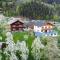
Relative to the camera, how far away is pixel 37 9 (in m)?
2.16

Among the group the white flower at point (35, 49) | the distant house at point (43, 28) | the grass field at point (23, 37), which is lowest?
the white flower at point (35, 49)

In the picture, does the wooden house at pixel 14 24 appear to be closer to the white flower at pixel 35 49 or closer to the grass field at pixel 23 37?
the grass field at pixel 23 37

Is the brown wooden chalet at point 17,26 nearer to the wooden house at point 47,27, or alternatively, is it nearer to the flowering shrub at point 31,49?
the flowering shrub at point 31,49

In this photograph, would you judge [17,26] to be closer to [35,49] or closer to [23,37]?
[23,37]

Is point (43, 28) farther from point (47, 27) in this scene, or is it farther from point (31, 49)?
point (31, 49)

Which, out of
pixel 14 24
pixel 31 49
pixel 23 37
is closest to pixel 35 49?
pixel 31 49

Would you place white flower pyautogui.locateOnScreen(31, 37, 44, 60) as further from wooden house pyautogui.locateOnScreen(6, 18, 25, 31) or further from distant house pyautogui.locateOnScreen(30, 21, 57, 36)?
wooden house pyautogui.locateOnScreen(6, 18, 25, 31)

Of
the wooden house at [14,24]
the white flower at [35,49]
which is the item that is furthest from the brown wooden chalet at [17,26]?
the white flower at [35,49]

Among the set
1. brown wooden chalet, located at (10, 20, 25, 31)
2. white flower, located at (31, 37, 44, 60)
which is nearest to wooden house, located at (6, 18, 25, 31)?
brown wooden chalet, located at (10, 20, 25, 31)

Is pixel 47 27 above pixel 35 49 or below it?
above

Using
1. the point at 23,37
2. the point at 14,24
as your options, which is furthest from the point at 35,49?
the point at 14,24

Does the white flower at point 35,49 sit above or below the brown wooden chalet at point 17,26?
below

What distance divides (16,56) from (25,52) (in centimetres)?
7

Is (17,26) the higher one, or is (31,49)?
(17,26)
